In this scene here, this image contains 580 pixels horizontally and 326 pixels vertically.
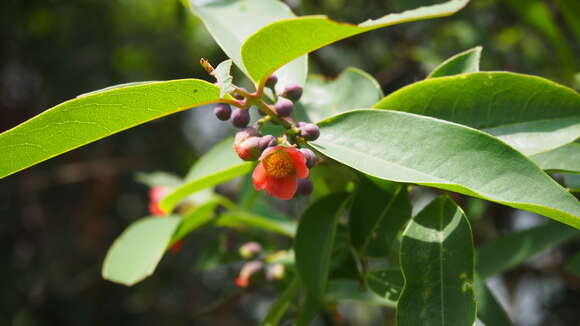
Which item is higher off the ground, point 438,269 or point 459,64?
point 459,64

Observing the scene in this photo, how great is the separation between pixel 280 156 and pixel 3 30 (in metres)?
2.82

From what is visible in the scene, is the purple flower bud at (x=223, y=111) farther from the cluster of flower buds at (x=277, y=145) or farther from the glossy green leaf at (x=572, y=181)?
the glossy green leaf at (x=572, y=181)

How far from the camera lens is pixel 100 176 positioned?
3463 mm

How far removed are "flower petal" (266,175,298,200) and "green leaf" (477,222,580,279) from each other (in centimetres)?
83

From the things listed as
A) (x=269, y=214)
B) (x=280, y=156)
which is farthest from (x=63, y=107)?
(x=269, y=214)

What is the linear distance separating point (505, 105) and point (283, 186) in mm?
377

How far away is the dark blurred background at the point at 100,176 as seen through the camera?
9.40 ft

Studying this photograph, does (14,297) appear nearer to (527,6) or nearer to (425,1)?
(425,1)

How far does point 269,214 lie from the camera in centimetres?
175

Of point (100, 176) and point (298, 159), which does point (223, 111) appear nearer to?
point (298, 159)

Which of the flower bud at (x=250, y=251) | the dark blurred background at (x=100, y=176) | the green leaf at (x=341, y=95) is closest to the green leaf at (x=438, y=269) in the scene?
the green leaf at (x=341, y=95)

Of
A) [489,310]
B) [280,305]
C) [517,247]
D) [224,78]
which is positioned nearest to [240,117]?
[224,78]

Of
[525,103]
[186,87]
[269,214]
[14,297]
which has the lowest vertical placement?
[14,297]

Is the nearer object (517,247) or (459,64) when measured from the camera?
(459,64)
